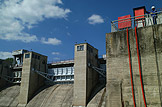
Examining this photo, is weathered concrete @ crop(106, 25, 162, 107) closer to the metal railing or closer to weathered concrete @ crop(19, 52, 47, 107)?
the metal railing

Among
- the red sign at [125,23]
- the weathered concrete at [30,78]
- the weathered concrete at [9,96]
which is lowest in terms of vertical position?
the weathered concrete at [9,96]

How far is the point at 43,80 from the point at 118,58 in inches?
1029

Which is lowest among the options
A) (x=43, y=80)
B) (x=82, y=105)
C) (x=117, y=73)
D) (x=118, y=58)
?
(x=82, y=105)

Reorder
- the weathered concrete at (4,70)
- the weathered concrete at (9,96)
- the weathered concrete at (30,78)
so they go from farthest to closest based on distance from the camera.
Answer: the weathered concrete at (4,70), the weathered concrete at (9,96), the weathered concrete at (30,78)

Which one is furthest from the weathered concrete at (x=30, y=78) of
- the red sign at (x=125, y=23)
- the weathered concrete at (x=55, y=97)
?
the red sign at (x=125, y=23)

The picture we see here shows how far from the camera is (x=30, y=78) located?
108ft

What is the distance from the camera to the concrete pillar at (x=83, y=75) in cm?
2478

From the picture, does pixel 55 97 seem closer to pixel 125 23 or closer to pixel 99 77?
pixel 99 77

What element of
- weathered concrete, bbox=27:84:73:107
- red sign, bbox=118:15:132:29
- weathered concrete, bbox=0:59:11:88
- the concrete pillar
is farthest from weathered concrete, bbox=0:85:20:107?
red sign, bbox=118:15:132:29

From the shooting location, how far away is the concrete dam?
12.3 meters

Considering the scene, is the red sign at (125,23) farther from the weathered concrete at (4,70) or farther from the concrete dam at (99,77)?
the weathered concrete at (4,70)

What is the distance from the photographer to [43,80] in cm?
3641

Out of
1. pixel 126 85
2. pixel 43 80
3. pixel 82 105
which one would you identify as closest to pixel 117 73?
pixel 126 85

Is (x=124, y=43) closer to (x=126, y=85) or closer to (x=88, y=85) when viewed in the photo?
(x=126, y=85)
